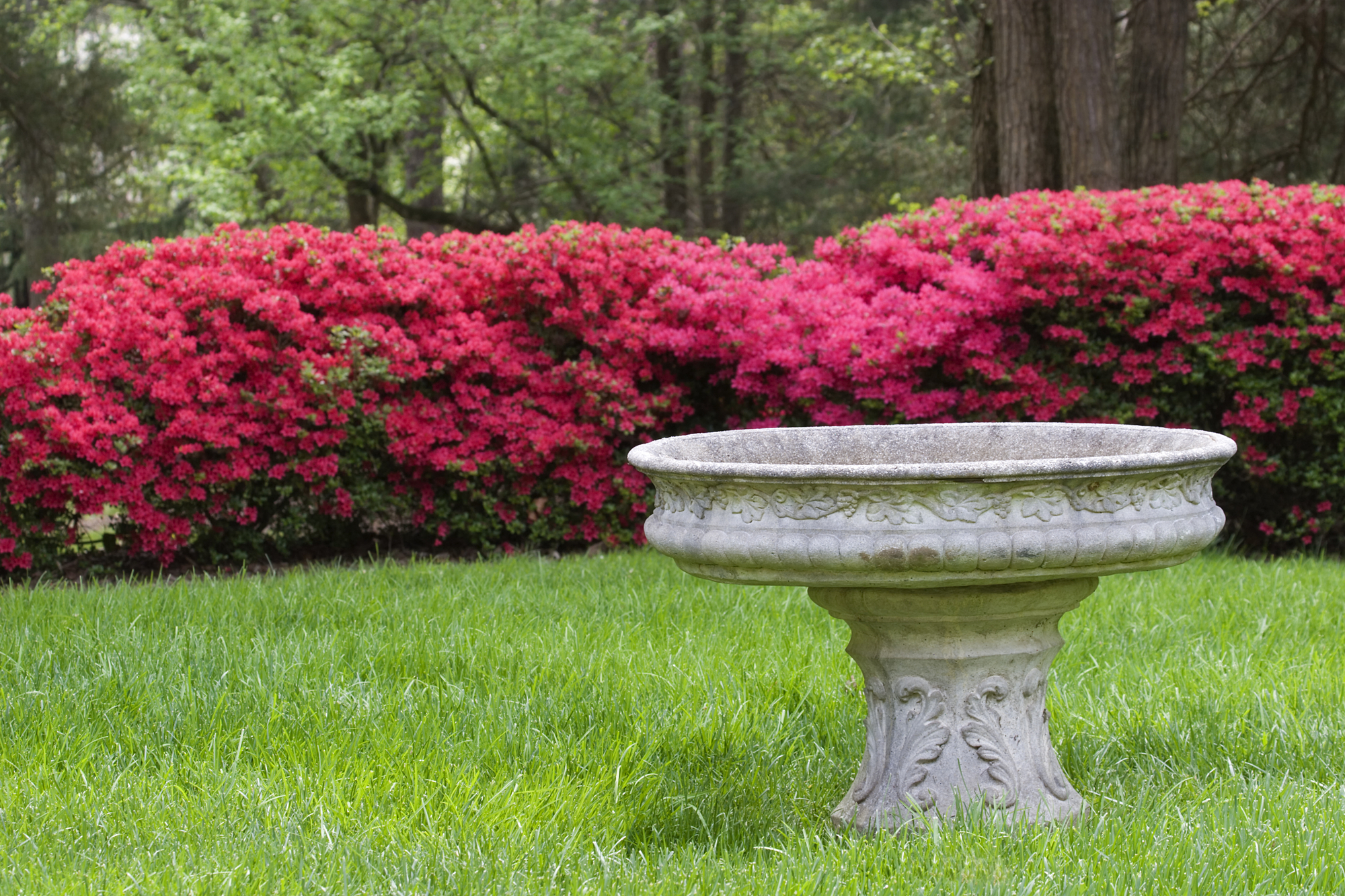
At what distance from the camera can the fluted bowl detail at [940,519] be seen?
220cm

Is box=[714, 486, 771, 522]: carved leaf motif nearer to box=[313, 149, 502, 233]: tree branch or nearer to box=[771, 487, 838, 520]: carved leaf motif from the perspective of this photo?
box=[771, 487, 838, 520]: carved leaf motif

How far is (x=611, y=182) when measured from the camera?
14930mm

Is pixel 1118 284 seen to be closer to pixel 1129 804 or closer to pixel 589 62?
pixel 1129 804

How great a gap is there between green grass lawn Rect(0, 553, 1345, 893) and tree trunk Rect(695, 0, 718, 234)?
12.0 m

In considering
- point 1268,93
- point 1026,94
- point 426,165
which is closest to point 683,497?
point 1026,94

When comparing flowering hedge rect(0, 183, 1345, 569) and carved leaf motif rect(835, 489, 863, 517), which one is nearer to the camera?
carved leaf motif rect(835, 489, 863, 517)

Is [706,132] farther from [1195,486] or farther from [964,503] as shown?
[964,503]

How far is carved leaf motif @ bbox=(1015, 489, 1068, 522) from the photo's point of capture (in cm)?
221

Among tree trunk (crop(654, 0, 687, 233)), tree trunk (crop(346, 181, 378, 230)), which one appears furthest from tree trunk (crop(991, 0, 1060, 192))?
tree trunk (crop(346, 181, 378, 230))

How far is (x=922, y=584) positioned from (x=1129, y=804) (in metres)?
0.98

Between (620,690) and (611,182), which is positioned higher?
(611,182)

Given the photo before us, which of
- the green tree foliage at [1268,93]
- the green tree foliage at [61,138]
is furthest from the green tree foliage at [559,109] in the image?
the green tree foliage at [1268,93]

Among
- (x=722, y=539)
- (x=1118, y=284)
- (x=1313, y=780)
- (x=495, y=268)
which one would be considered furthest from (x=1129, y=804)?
(x=495, y=268)

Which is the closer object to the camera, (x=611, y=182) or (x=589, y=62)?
(x=589, y=62)
